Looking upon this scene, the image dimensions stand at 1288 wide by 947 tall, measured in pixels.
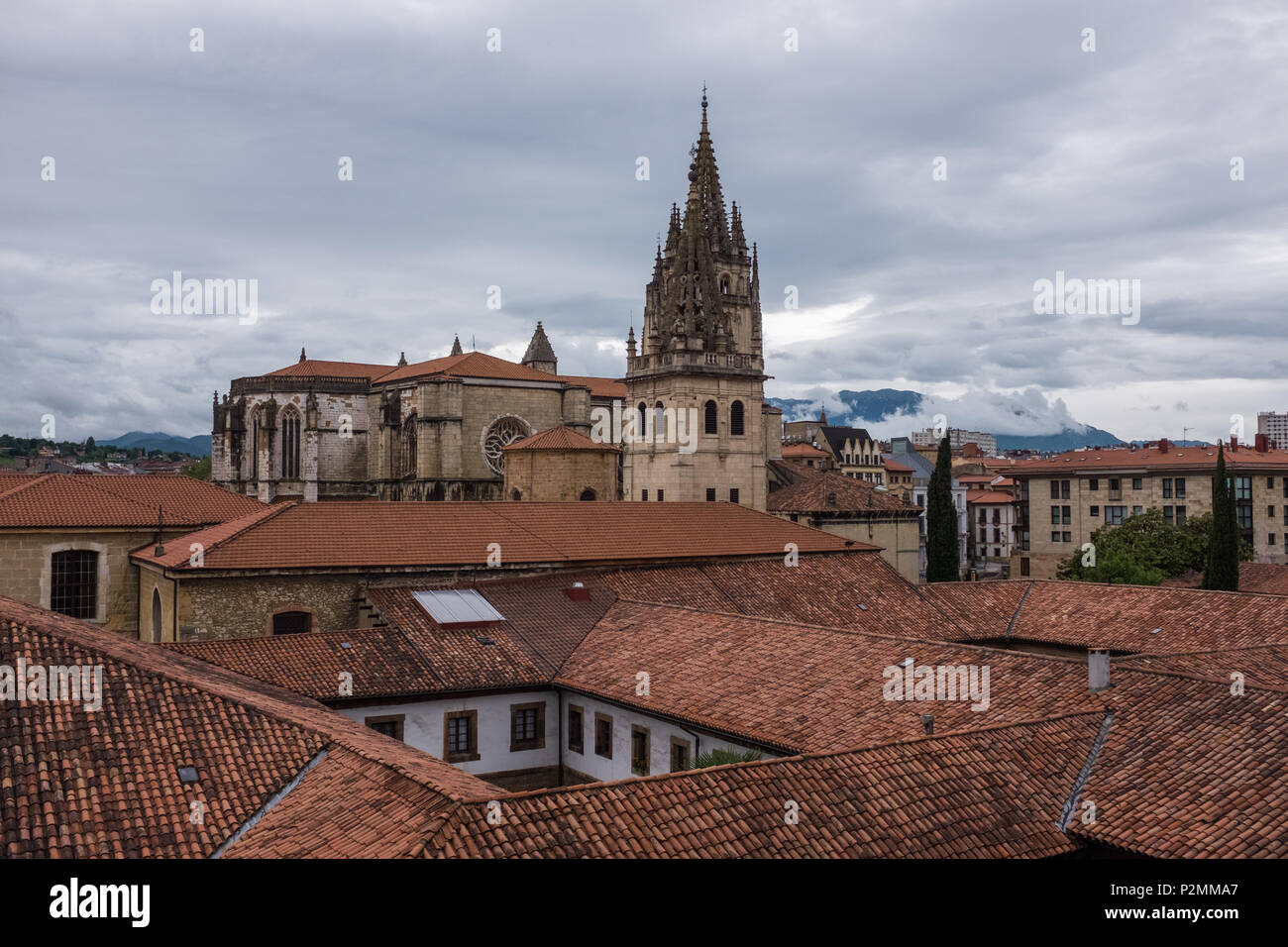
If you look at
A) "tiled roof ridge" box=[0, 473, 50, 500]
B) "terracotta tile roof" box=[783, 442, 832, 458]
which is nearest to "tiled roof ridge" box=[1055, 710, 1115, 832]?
"tiled roof ridge" box=[0, 473, 50, 500]

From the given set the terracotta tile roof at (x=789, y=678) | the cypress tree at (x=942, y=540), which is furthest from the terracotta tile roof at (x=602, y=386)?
the terracotta tile roof at (x=789, y=678)

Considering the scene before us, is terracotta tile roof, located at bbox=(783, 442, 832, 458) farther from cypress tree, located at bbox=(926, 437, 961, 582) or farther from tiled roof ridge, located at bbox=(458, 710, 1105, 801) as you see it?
tiled roof ridge, located at bbox=(458, 710, 1105, 801)

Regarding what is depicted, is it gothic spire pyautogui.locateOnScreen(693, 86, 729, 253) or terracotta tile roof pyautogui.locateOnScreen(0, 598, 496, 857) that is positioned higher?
gothic spire pyautogui.locateOnScreen(693, 86, 729, 253)

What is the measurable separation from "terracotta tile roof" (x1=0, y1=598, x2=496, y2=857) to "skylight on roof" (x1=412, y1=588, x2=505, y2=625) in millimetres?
9772

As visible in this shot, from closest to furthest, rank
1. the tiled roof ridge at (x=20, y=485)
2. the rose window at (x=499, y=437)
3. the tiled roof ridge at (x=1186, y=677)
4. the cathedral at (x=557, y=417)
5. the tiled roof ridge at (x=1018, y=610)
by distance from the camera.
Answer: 1. the tiled roof ridge at (x=1186, y=677)
2. the tiled roof ridge at (x=1018, y=610)
3. the tiled roof ridge at (x=20, y=485)
4. the cathedral at (x=557, y=417)
5. the rose window at (x=499, y=437)

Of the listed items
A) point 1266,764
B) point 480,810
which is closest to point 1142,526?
point 1266,764

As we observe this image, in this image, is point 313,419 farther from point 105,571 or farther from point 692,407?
point 105,571

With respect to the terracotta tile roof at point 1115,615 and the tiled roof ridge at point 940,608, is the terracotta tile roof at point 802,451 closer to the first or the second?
the terracotta tile roof at point 1115,615

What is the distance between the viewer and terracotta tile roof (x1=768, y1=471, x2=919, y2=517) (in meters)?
52.6

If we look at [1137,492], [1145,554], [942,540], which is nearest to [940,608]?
[942,540]

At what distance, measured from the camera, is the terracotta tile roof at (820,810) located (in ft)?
37.7

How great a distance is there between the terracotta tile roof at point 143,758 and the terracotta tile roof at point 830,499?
37.6 m

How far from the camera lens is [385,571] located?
29703 millimetres
